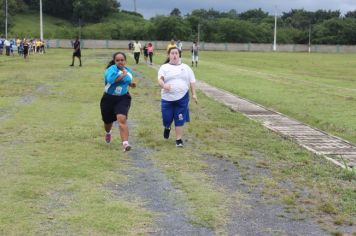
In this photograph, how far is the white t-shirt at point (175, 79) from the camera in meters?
9.54

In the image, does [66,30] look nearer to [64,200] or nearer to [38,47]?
[38,47]

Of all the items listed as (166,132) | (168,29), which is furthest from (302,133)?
(168,29)

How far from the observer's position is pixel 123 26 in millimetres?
111875

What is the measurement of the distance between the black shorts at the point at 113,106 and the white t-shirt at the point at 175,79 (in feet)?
2.46

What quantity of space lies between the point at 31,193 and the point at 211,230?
2.10 metres

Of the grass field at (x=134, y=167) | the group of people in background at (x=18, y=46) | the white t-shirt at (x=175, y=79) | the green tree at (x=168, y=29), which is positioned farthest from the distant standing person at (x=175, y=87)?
the green tree at (x=168, y=29)

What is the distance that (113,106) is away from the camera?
30.2 ft

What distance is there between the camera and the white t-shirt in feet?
31.3

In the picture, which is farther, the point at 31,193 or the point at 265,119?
the point at 265,119

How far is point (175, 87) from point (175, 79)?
0.14 meters

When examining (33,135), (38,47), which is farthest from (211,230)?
(38,47)

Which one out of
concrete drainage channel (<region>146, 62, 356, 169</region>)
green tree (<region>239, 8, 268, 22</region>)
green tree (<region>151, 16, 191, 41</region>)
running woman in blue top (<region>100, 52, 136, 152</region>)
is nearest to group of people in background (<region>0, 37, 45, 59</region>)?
concrete drainage channel (<region>146, 62, 356, 169</region>)

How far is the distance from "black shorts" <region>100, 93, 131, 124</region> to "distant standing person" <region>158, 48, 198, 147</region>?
0.71 meters

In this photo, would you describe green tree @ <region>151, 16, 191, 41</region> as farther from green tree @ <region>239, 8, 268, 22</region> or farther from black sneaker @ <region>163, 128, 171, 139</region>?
black sneaker @ <region>163, 128, 171, 139</region>
